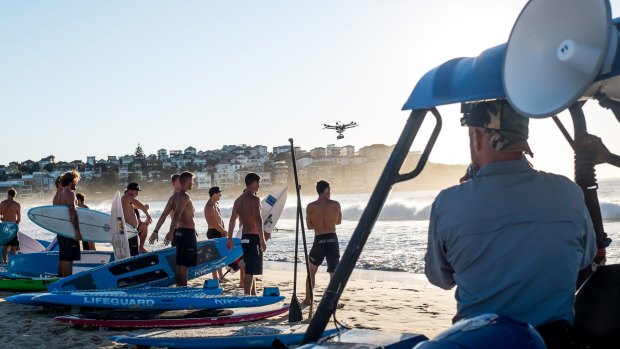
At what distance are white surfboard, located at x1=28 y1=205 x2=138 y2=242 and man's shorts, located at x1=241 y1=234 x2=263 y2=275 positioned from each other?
3.47 metres

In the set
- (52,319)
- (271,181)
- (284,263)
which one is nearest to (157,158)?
(271,181)

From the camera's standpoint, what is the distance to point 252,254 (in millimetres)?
8375

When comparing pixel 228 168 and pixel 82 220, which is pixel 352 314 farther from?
pixel 228 168

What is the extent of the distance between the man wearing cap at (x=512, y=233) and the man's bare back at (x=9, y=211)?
514 inches

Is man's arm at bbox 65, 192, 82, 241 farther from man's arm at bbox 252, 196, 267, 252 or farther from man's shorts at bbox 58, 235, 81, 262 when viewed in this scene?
man's arm at bbox 252, 196, 267, 252

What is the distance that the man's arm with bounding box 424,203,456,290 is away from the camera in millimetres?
2457

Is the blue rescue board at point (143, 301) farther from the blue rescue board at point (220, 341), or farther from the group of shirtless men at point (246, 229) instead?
the blue rescue board at point (220, 341)

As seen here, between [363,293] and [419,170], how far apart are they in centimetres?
782

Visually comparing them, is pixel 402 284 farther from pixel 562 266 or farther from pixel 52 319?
pixel 562 266

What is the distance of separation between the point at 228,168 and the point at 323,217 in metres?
101

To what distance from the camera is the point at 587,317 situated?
2.62m

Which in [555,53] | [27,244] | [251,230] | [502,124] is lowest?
[27,244]

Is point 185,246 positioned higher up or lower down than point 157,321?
higher up

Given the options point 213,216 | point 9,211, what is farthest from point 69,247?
point 9,211
